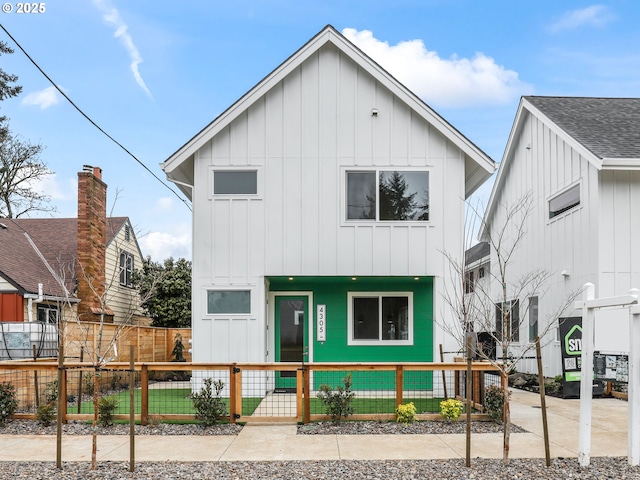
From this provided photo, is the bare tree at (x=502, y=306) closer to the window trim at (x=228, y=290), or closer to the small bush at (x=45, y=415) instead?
the window trim at (x=228, y=290)

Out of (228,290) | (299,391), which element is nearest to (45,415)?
(299,391)

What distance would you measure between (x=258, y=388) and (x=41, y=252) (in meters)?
10.2

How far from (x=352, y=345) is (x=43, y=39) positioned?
9728 mm

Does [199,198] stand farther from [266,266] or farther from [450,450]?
[450,450]

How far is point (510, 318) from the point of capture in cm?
952

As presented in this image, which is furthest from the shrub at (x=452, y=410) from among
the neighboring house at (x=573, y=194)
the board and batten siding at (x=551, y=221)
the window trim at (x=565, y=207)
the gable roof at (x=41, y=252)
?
the gable roof at (x=41, y=252)

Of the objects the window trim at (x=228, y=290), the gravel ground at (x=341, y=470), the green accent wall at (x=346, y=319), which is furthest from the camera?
the green accent wall at (x=346, y=319)

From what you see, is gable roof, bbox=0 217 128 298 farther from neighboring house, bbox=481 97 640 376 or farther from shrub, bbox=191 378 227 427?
neighboring house, bbox=481 97 640 376

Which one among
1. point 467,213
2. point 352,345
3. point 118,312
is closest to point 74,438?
point 352,345

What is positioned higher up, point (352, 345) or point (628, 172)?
point (628, 172)

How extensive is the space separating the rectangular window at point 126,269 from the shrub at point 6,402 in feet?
37.8

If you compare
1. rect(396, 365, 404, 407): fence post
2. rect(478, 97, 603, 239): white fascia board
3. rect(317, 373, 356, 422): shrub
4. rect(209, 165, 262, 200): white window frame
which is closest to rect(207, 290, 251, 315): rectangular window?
rect(209, 165, 262, 200): white window frame

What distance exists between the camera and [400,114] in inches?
493

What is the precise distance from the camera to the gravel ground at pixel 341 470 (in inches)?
251
